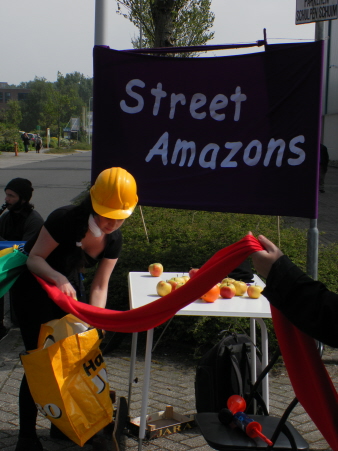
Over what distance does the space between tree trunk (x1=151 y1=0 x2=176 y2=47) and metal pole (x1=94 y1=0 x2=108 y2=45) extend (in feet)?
11.7

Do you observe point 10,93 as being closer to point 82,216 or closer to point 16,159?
point 16,159

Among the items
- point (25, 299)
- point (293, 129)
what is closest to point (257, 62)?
point (293, 129)


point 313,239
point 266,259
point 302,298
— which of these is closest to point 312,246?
point 313,239

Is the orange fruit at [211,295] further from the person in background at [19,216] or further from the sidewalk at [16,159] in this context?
the sidewalk at [16,159]

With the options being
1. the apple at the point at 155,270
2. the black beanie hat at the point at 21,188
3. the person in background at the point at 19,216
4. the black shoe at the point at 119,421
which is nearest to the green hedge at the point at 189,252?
the apple at the point at 155,270

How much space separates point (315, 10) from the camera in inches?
193

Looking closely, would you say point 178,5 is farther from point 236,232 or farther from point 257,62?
point 257,62

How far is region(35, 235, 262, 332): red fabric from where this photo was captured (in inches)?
104

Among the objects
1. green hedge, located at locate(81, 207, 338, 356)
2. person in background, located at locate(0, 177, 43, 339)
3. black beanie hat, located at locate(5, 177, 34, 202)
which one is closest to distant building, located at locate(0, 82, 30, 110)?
green hedge, located at locate(81, 207, 338, 356)

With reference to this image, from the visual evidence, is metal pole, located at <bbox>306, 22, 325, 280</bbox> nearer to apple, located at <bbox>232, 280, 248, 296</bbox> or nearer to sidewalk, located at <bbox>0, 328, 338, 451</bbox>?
sidewalk, located at <bbox>0, 328, 338, 451</bbox>

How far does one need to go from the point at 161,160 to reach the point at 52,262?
89.8 inches

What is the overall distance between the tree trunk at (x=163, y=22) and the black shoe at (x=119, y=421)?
327 inches

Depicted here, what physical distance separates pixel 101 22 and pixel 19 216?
→ 282cm

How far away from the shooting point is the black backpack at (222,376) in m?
3.73
